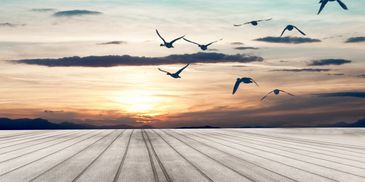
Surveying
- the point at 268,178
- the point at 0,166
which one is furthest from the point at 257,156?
the point at 0,166

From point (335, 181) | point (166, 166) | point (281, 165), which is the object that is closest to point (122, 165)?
point (166, 166)

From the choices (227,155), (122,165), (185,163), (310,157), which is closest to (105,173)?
(122,165)

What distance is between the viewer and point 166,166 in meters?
11.5

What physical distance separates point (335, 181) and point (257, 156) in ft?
16.2

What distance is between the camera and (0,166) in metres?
11.6

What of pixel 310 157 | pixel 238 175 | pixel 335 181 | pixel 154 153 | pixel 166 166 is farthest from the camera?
pixel 154 153

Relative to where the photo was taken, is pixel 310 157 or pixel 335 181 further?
pixel 310 157

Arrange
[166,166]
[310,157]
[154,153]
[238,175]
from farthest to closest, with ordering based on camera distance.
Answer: [154,153] → [310,157] → [166,166] → [238,175]

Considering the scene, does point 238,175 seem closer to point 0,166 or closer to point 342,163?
point 342,163

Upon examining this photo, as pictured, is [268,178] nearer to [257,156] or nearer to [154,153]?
[257,156]

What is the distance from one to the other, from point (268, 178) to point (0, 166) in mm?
5976

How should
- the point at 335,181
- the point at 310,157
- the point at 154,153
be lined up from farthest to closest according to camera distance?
1. the point at 154,153
2. the point at 310,157
3. the point at 335,181

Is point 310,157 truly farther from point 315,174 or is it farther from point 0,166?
point 0,166

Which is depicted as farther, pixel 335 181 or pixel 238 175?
pixel 238 175
